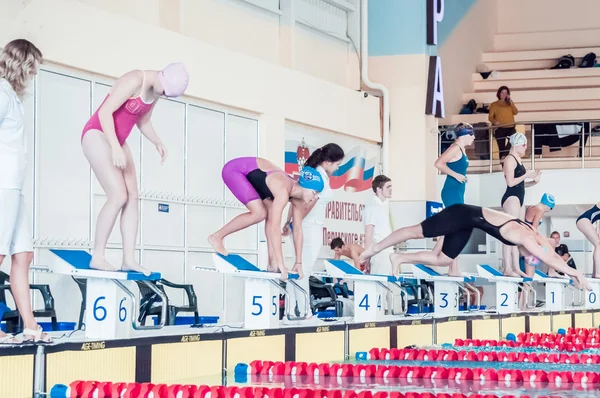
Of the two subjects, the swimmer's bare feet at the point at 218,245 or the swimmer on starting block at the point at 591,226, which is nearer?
the swimmer's bare feet at the point at 218,245

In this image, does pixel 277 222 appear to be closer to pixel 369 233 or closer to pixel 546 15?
pixel 369 233

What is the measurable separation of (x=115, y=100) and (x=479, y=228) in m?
3.67

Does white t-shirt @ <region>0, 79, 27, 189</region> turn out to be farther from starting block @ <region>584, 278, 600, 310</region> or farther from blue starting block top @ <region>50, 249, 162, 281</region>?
starting block @ <region>584, 278, 600, 310</region>

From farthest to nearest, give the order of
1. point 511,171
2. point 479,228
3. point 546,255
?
1. point 511,171
2. point 479,228
3. point 546,255

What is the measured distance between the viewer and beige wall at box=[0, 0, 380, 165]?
809 centimetres

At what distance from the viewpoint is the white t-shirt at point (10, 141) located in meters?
4.45

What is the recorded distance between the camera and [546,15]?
1980 centimetres

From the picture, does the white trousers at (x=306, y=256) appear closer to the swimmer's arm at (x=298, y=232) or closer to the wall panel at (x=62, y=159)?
the swimmer's arm at (x=298, y=232)

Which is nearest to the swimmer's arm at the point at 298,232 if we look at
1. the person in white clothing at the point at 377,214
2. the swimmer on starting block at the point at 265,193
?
the swimmer on starting block at the point at 265,193

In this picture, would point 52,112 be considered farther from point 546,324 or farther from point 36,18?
point 546,324

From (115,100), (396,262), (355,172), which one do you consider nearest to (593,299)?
(355,172)

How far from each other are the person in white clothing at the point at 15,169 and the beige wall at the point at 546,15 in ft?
53.5

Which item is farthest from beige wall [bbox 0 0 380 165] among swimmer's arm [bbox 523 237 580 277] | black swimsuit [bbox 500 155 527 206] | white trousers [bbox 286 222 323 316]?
swimmer's arm [bbox 523 237 580 277]

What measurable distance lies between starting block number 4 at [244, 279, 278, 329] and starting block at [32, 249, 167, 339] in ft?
4.02
